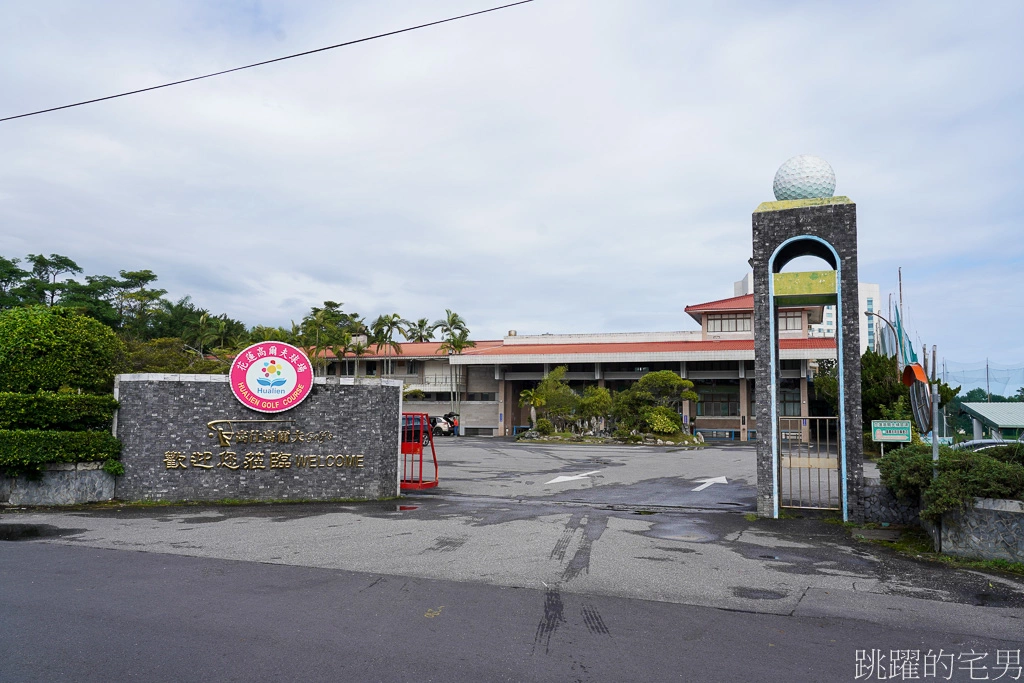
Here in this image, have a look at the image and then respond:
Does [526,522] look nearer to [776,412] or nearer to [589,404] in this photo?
[776,412]

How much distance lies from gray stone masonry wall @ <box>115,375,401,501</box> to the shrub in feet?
98.2

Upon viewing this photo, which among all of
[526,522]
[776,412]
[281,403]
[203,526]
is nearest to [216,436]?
[281,403]

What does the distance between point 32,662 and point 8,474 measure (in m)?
9.36

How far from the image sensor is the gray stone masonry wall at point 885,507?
11.0m

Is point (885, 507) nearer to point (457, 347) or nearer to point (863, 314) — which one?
point (457, 347)

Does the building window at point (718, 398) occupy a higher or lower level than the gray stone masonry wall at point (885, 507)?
higher

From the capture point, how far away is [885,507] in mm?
11164

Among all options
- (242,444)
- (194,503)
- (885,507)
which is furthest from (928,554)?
(194,503)

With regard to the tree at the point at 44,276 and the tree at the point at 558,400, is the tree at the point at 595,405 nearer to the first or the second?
the tree at the point at 558,400

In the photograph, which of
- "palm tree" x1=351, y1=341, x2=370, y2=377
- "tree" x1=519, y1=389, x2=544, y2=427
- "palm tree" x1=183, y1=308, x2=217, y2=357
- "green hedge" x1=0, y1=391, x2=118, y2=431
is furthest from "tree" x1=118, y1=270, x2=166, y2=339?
"green hedge" x1=0, y1=391, x2=118, y2=431

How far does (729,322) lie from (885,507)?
41062 millimetres

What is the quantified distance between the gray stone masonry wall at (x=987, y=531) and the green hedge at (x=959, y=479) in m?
0.13

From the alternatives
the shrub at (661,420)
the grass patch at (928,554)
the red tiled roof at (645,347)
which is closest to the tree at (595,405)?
the shrub at (661,420)

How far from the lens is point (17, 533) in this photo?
10.2 metres
